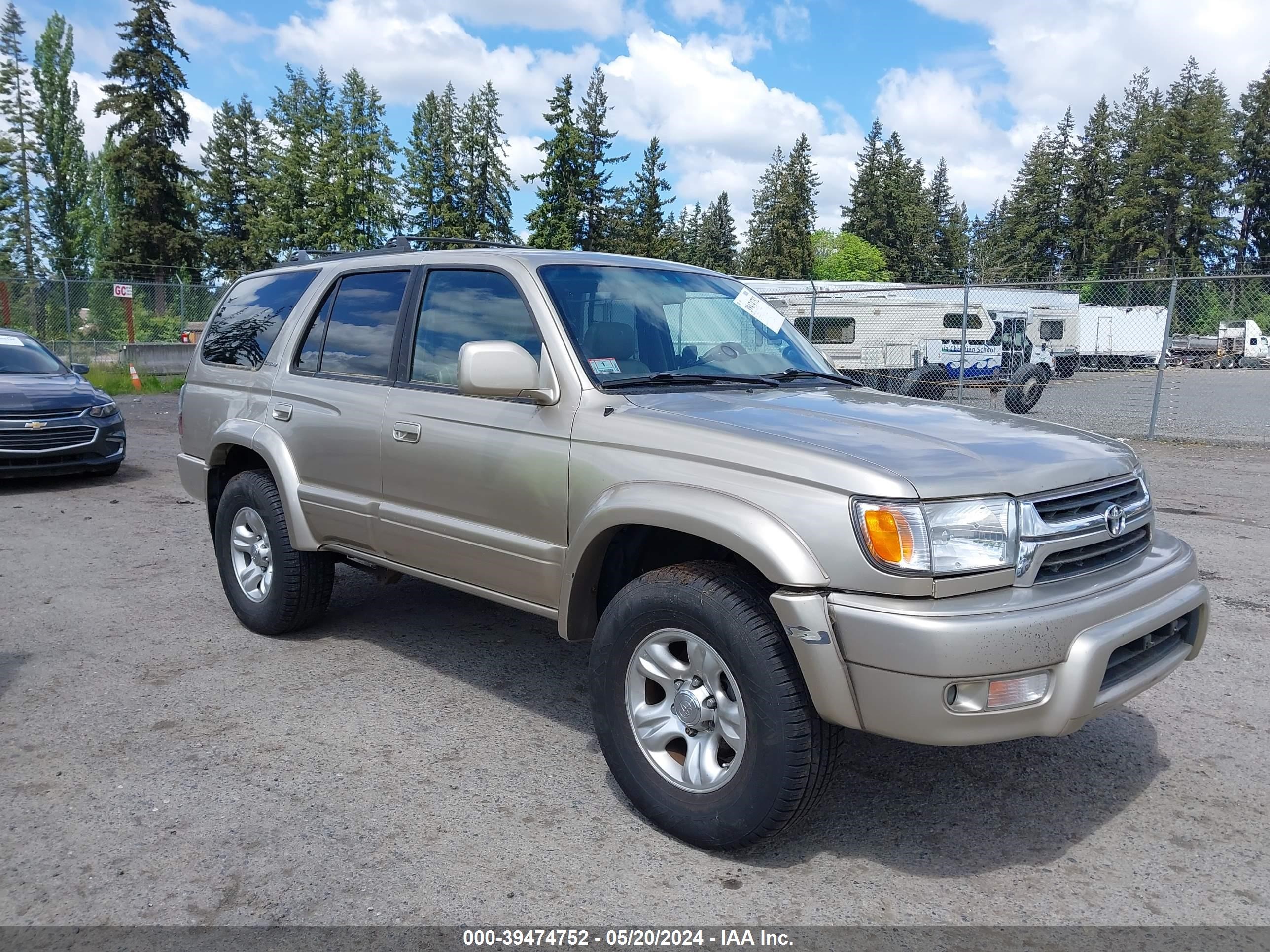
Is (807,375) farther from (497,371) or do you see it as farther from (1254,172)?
(1254,172)

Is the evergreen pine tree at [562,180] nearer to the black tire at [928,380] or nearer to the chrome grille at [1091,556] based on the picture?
A: the black tire at [928,380]

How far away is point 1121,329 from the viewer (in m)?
38.3

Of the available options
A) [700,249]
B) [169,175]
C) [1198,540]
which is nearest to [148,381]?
[1198,540]

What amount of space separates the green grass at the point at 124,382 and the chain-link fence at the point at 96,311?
96 centimetres

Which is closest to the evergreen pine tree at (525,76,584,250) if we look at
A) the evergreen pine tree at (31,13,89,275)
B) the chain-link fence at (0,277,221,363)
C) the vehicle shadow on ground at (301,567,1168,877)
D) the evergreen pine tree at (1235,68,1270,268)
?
the chain-link fence at (0,277,221,363)

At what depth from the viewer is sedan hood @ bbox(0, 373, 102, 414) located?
9.41 meters

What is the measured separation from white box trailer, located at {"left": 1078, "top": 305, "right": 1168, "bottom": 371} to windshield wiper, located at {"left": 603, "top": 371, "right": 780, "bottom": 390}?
1221 inches

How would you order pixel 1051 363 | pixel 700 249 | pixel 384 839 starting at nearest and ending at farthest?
pixel 384 839, pixel 1051 363, pixel 700 249

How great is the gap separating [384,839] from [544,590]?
0.99 m

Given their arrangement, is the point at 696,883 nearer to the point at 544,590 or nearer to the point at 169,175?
the point at 544,590

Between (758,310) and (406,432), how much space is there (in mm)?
1724

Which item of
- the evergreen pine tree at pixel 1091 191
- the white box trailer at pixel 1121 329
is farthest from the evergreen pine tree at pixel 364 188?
the evergreen pine tree at pixel 1091 191

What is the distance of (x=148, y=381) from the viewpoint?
22.6m

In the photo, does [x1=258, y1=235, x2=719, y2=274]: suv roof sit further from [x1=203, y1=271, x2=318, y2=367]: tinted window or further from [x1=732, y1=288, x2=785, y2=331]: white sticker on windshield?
[x1=732, y1=288, x2=785, y2=331]: white sticker on windshield
